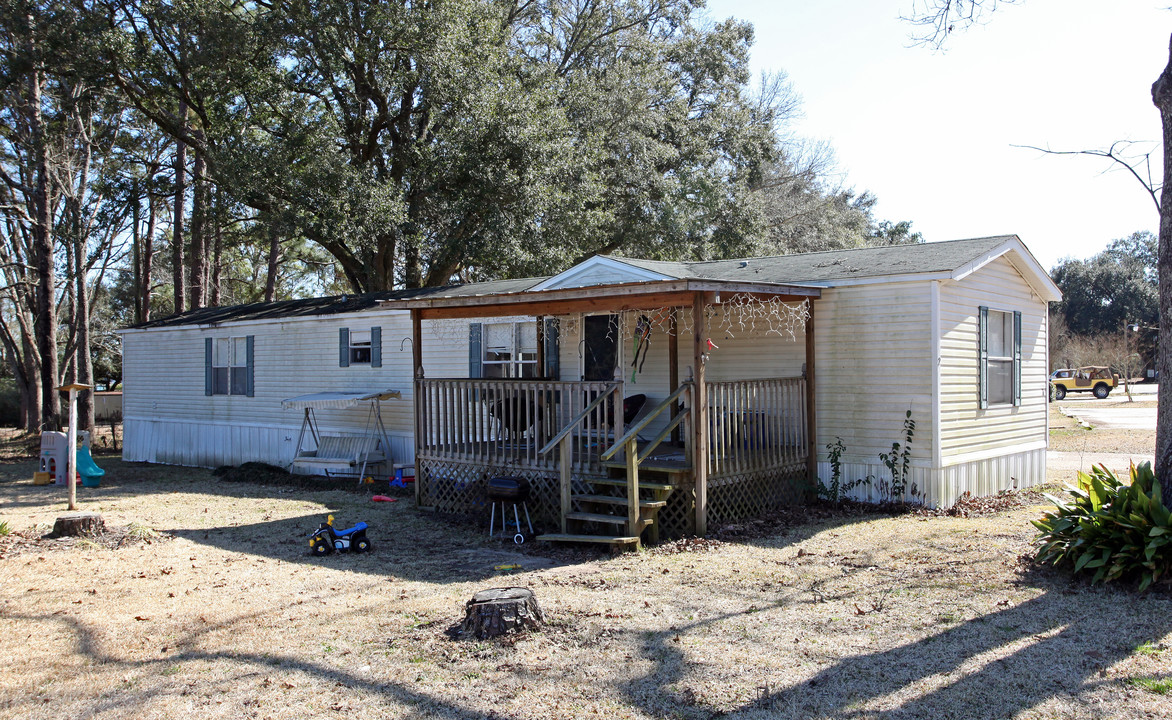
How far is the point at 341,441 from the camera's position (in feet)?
51.5

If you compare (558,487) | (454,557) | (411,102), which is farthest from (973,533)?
(411,102)

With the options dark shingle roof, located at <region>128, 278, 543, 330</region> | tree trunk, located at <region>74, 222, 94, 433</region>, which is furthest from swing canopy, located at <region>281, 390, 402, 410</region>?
tree trunk, located at <region>74, 222, 94, 433</region>

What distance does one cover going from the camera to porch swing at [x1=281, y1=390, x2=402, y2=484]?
47.6 feet

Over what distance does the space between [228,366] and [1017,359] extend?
15380 millimetres

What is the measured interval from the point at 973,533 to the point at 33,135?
76.8ft

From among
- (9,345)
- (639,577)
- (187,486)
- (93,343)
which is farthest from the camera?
(93,343)

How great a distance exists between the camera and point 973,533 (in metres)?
8.66

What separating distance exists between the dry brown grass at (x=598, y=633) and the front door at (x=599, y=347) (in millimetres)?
4070

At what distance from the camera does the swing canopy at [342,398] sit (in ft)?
46.6

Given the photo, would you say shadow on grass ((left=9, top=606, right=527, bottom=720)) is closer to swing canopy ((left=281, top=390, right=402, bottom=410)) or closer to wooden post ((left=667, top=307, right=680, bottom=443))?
wooden post ((left=667, top=307, right=680, bottom=443))

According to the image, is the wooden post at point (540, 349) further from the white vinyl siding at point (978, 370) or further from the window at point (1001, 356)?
the window at point (1001, 356)

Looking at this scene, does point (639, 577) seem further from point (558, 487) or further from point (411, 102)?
point (411, 102)

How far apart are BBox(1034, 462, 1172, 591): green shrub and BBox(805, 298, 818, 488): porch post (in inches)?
143

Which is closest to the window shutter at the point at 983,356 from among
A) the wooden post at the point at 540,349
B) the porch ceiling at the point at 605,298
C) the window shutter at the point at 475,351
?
the porch ceiling at the point at 605,298
